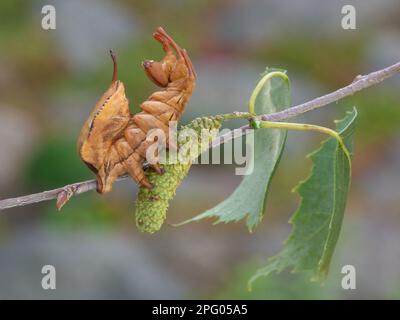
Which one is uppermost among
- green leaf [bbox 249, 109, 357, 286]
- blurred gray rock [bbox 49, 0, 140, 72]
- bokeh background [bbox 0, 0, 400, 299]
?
blurred gray rock [bbox 49, 0, 140, 72]

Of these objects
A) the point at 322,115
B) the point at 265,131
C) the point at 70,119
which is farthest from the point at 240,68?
the point at 265,131

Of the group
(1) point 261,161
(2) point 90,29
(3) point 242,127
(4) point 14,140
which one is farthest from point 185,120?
(3) point 242,127

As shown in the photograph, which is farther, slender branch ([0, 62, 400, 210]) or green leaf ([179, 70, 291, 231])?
green leaf ([179, 70, 291, 231])

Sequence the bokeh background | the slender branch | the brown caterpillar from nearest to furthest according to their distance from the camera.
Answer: the slender branch → the brown caterpillar → the bokeh background

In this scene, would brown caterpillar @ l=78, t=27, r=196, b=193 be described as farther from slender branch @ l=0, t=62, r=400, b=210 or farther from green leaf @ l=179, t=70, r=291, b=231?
green leaf @ l=179, t=70, r=291, b=231

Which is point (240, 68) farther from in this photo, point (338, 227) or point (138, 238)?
point (338, 227)

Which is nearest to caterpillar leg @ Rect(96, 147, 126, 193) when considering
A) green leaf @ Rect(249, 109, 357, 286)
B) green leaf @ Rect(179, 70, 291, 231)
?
green leaf @ Rect(179, 70, 291, 231)
